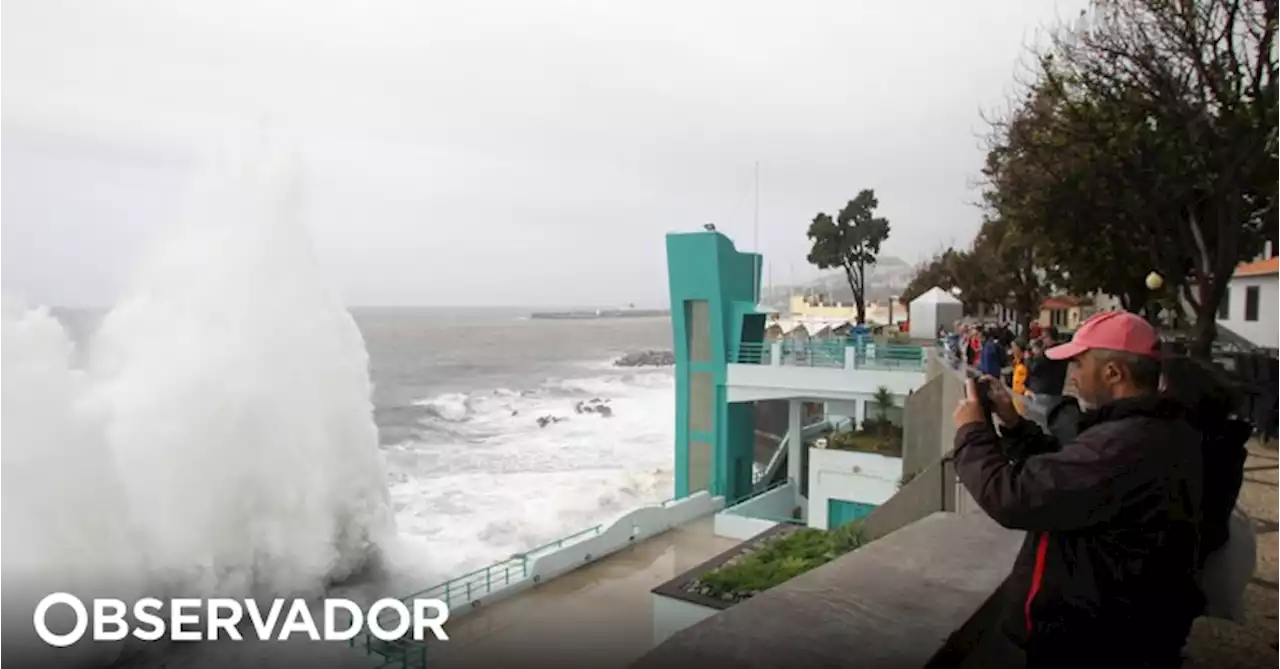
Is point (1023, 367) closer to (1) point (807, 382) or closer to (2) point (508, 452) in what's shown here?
(1) point (807, 382)

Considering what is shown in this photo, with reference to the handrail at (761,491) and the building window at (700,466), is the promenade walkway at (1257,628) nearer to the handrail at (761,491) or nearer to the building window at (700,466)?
the handrail at (761,491)

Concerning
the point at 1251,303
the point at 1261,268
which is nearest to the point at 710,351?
the point at 1251,303

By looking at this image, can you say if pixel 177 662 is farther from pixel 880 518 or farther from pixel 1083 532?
pixel 1083 532

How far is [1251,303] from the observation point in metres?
15.5

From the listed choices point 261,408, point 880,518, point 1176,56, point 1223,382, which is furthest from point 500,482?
point 1223,382

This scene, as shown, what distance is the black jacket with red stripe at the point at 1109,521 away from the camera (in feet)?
4.67

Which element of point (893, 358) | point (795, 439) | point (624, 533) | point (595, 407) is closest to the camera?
point (624, 533)

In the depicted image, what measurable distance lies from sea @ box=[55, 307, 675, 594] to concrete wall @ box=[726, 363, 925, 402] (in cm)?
519

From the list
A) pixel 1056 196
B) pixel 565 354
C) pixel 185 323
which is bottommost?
pixel 565 354

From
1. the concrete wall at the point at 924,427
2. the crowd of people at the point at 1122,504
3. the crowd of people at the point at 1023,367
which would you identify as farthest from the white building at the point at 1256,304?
the crowd of people at the point at 1122,504

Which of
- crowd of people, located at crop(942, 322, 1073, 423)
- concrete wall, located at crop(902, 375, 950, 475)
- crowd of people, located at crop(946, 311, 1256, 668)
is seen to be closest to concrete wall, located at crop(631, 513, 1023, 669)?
crowd of people, located at crop(946, 311, 1256, 668)

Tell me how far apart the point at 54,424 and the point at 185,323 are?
400 cm

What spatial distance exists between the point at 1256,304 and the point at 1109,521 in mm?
17439

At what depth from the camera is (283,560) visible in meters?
14.8
